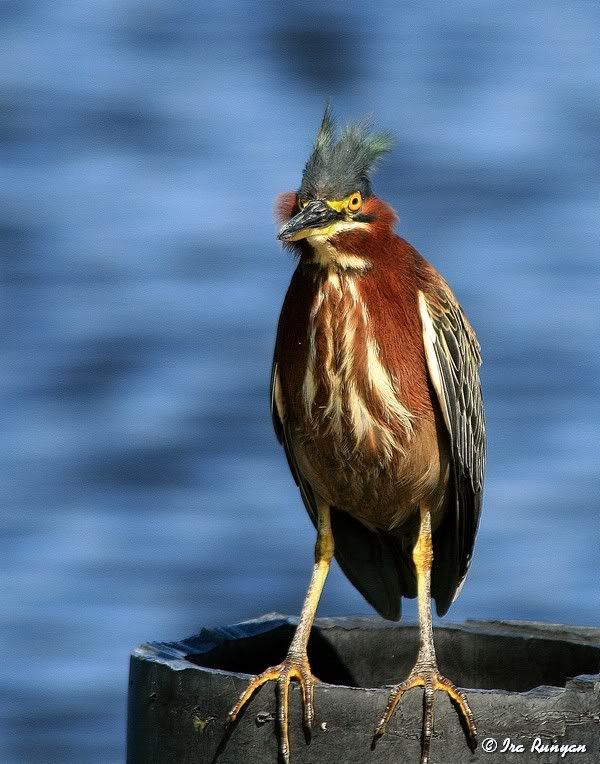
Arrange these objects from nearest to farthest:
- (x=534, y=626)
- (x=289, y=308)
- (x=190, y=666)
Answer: (x=190, y=666) < (x=534, y=626) < (x=289, y=308)

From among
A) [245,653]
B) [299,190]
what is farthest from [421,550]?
[299,190]

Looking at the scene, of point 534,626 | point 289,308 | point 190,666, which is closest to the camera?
point 190,666

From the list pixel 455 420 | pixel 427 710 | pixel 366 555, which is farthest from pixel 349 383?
pixel 427 710

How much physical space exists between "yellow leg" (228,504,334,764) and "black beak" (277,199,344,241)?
109 centimetres

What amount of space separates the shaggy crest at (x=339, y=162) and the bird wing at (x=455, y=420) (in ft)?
1.54

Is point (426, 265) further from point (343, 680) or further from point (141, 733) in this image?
point (141, 733)

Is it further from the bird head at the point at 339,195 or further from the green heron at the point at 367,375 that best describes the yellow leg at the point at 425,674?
the bird head at the point at 339,195

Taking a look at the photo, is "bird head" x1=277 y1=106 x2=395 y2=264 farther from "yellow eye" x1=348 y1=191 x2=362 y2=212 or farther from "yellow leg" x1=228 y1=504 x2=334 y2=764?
"yellow leg" x1=228 y1=504 x2=334 y2=764

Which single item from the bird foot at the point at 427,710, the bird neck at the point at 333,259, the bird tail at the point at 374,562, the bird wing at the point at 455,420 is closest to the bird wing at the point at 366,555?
the bird tail at the point at 374,562

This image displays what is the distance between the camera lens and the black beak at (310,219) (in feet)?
12.6

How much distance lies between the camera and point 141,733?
3.38 meters

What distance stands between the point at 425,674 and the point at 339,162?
1.55 m

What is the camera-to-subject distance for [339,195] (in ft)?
13.2

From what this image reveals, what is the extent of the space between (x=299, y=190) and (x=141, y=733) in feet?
5.57
